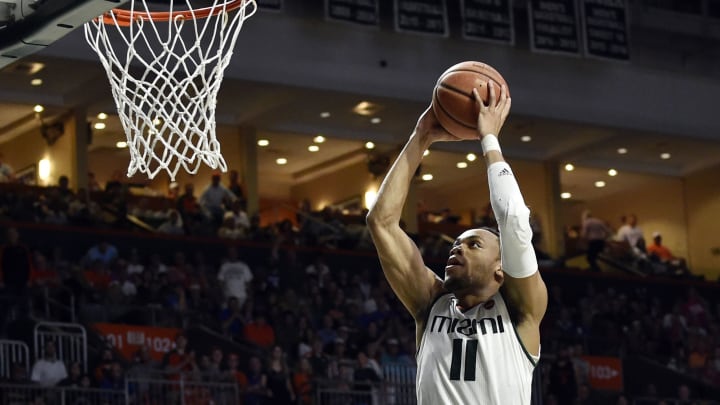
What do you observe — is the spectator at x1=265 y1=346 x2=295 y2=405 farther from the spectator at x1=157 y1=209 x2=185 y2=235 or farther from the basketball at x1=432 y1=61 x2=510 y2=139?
the basketball at x1=432 y1=61 x2=510 y2=139

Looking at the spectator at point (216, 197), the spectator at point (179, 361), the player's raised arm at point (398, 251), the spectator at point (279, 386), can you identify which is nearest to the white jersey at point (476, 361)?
the player's raised arm at point (398, 251)

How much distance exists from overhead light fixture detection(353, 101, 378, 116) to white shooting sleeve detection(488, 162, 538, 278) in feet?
67.1

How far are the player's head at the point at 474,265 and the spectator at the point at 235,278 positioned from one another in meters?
14.7

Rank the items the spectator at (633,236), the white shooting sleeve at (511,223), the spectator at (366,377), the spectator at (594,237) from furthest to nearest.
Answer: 1. the spectator at (633,236)
2. the spectator at (594,237)
3. the spectator at (366,377)
4. the white shooting sleeve at (511,223)

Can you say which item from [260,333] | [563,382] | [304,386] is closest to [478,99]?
[304,386]

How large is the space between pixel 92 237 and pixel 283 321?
11.3ft

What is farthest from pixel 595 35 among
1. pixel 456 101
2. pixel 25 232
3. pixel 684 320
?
pixel 456 101

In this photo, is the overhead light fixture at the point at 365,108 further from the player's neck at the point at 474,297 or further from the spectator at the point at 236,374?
the player's neck at the point at 474,297

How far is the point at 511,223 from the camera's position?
17.5 ft

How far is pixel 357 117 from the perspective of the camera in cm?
2681

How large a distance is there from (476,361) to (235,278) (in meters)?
15.3

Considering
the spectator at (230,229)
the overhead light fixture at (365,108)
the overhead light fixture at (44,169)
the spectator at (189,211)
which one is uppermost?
the overhead light fixture at (365,108)

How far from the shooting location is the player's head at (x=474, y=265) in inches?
222

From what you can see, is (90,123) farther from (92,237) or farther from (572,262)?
(572,262)
